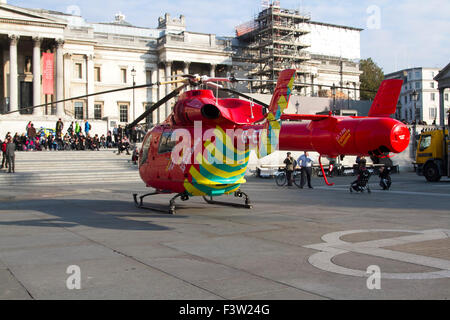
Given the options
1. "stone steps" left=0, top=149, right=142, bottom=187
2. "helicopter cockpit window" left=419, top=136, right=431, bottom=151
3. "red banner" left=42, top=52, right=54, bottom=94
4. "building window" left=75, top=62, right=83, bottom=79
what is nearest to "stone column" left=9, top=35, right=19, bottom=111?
"red banner" left=42, top=52, right=54, bottom=94

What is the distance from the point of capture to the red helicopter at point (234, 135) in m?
7.82

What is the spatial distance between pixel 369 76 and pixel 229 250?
88449 mm

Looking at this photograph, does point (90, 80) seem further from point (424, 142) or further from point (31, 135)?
point (424, 142)

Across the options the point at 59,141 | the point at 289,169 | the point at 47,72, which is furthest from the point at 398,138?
the point at 47,72

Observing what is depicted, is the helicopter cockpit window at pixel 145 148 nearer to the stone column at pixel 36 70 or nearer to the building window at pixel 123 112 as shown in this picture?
the stone column at pixel 36 70

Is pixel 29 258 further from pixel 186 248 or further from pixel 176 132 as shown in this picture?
pixel 176 132

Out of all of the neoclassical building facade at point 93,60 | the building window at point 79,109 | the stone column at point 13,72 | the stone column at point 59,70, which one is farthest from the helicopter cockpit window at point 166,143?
the building window at point 79,109

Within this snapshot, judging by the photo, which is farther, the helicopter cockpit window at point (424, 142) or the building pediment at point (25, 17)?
the building pediment at point (25, 17)

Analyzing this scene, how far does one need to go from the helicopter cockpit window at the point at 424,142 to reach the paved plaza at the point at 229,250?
11.6m

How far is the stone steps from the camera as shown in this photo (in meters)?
24.9

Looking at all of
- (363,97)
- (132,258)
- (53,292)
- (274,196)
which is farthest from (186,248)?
(363,97)

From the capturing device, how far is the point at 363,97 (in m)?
89.2

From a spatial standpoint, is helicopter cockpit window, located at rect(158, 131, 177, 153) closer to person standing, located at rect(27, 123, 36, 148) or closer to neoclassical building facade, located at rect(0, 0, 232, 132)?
person standing, located at rect(27, 123, 36, 148)

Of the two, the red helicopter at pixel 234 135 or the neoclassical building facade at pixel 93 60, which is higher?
the neoclassical building facade at pixel 93 60
